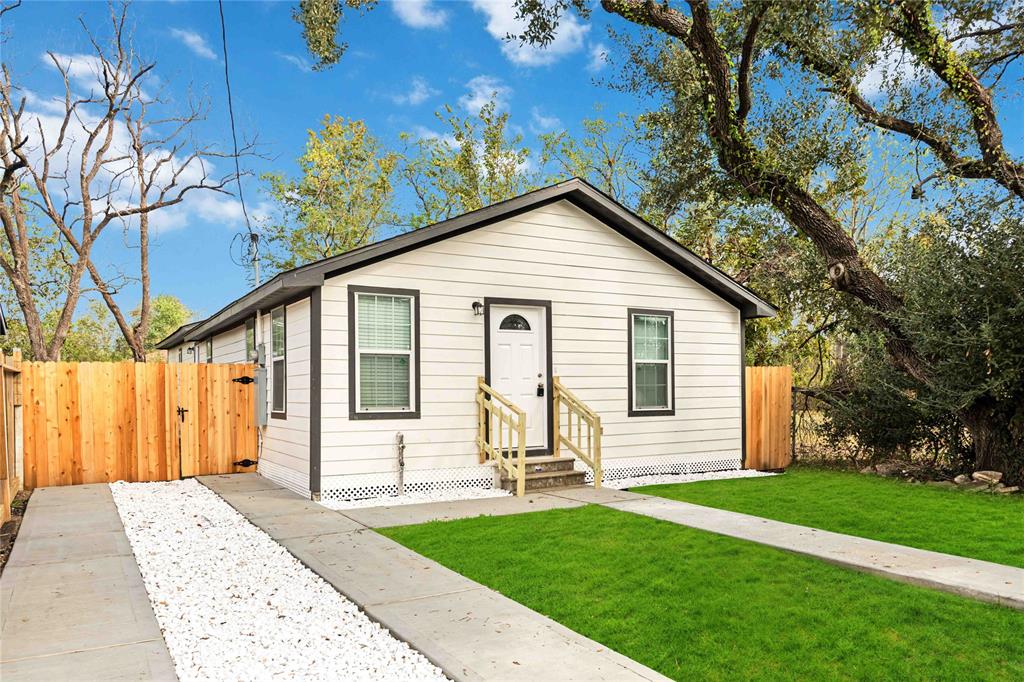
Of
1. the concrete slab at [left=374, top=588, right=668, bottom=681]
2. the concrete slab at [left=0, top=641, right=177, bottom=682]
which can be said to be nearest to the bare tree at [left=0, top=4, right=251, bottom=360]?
the concrete slab at [left=0, top=641, right=177, bottom=682]

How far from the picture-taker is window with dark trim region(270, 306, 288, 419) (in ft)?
31.2

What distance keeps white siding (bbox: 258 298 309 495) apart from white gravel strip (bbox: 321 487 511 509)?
0.66 metres

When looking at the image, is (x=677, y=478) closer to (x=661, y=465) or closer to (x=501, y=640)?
(x=661, y=465)

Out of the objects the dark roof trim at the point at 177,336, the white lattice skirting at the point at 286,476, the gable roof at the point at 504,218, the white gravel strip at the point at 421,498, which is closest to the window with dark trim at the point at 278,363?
the gable roof at the point at 504,218

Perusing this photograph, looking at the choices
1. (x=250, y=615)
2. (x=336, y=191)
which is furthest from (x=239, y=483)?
(x=336, y=191)

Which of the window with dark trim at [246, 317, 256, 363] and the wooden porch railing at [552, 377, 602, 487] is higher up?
the window with dark trim at [246, 317, 256, 363]

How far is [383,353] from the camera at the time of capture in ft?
28.3

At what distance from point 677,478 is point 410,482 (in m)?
4.01

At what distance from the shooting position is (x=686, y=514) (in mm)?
7309

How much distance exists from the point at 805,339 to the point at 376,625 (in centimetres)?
1358

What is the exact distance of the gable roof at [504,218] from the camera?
27.0ft

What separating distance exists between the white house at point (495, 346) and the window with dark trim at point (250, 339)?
0.04 metres

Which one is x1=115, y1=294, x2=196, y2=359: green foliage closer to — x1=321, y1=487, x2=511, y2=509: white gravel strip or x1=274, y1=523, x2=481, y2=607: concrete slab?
x1=321, y1=487, x2=511, y2=509: white gravel strip

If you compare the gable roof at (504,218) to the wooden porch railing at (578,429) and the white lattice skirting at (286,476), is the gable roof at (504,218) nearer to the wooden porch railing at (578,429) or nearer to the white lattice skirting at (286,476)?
the white lattice skirting at (286,476)
